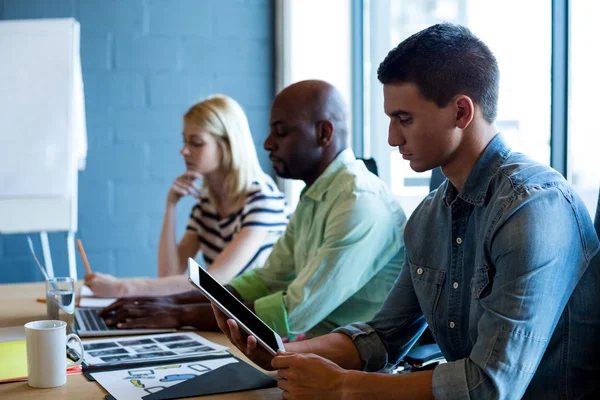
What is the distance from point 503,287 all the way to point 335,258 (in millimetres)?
639

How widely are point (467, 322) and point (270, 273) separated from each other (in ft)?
2.78

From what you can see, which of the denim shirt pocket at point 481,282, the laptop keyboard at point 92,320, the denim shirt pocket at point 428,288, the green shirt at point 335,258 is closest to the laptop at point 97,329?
the laptop keyboard at point 92,320

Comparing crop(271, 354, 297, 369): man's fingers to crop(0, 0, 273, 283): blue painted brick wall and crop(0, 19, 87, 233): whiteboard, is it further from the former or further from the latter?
crop(0, 0, 273, 283): blue painted brick wall

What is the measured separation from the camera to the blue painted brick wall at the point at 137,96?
3.35m

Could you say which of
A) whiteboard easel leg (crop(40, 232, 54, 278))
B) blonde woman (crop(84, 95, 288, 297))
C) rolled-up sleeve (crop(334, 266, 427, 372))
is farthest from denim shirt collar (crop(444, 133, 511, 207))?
whiteboard easel leg (crop(40, 232, 54, 278))

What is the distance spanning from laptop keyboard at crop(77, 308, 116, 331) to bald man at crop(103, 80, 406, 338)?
0.08 ft

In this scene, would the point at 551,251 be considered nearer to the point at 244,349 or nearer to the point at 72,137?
the point at 244,349

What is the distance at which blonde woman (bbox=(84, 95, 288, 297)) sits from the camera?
2.25 metres

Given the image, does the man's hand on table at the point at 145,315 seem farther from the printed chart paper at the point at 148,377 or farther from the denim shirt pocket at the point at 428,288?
the denim shirt pocket at the point at 428,288

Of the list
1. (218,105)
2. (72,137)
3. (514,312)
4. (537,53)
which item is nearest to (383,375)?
(514,312)

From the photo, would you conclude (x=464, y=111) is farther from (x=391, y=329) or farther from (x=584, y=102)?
(x=584, y=102)

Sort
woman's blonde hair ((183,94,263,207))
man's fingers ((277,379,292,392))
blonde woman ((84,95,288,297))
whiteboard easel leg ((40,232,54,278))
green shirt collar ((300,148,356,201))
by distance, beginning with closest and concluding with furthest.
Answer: man's fingers ((277,379,292,392))
green shirt collar ((300,148,356,201))
blonde woman ((84,95,288,297))
woman's blonde hair ((183,94,263,207))
whiteboard easel leg ((40,232,54,278))

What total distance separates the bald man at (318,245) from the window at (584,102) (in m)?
0.54

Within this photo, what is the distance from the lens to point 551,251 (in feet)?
3.23
